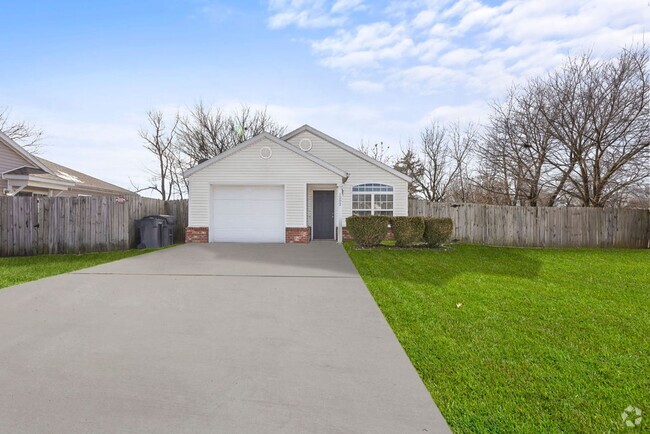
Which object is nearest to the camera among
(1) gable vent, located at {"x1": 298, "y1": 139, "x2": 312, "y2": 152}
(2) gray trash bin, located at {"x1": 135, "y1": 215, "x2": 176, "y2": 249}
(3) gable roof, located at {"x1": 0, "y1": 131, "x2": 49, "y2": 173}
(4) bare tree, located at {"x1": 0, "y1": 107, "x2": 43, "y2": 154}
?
(2) gray trash bin, located at {"x1": 135, "y1": 215, "x2": 176, "y2": 249}

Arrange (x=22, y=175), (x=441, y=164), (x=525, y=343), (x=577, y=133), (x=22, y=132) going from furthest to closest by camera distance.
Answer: (x=441, y=164) → (x=22, y=132) → (x=577, y=133) → (x=22, y=175) → (x=525, y=343)

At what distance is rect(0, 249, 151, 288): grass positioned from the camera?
657 centimetres

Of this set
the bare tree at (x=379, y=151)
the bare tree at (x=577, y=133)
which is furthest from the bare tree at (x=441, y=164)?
the bare tree at (x=577, y=133)

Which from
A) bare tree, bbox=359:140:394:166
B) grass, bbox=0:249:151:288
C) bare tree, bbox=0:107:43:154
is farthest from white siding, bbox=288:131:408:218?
bare tree, bbox=0:107:43:154

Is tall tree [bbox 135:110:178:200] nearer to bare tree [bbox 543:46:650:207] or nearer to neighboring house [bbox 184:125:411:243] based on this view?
neighboring house [bbox 184:125:411:243]

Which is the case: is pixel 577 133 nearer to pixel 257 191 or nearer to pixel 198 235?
pixel 257 191

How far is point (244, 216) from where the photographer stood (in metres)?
13.1

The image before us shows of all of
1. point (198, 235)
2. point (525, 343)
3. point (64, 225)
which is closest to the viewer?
point (525, 343)

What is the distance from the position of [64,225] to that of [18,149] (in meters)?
5.43

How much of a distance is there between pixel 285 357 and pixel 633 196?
840 inches

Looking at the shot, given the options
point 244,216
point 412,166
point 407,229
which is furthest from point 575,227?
point 412,166

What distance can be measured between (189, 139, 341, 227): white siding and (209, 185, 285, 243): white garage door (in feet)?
1.13

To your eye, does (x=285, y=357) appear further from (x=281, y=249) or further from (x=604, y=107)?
(x=604, y=107)

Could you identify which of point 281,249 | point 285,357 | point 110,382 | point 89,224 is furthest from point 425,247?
point 89,224
